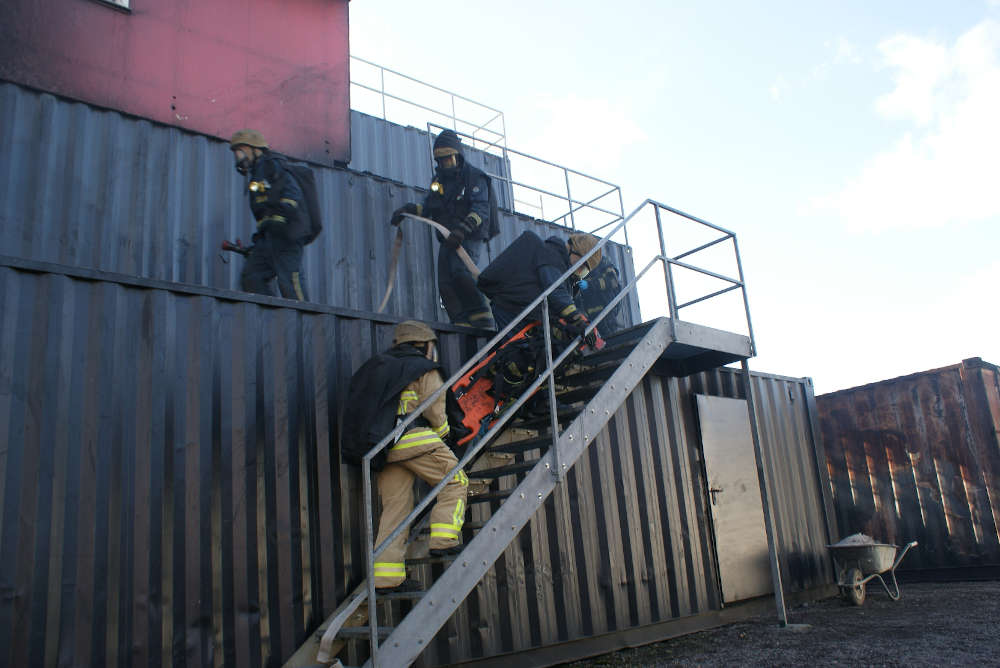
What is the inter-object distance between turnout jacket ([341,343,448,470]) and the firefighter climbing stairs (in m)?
0.73

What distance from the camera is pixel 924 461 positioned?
1013 centimetres

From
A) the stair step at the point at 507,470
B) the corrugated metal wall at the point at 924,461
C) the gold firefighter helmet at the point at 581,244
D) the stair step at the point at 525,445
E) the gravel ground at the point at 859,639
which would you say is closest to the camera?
the stair step at the point at 507,470

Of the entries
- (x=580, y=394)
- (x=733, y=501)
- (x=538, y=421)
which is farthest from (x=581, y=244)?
(x=733, y=501)

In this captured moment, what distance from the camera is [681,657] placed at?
20.4ft

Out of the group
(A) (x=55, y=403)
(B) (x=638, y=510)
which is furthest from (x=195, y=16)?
(B) (x=638, y=510)

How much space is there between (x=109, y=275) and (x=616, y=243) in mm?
8064

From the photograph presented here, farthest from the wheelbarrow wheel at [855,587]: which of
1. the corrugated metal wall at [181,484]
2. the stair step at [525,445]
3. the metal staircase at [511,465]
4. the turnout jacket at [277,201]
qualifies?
the turnout jacket at [277,201]

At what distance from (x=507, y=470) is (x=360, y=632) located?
154 centimetres

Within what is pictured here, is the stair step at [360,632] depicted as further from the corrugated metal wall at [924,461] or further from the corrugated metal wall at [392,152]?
the corrugated metal wall at [924,461]

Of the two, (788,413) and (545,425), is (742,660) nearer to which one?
(545,425)

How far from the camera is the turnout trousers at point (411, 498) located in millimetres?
4770

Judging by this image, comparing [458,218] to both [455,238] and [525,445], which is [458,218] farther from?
[525,445]

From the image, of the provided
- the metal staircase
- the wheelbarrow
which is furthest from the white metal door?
the metal staircase

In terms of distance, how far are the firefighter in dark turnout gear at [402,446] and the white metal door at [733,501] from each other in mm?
4364
